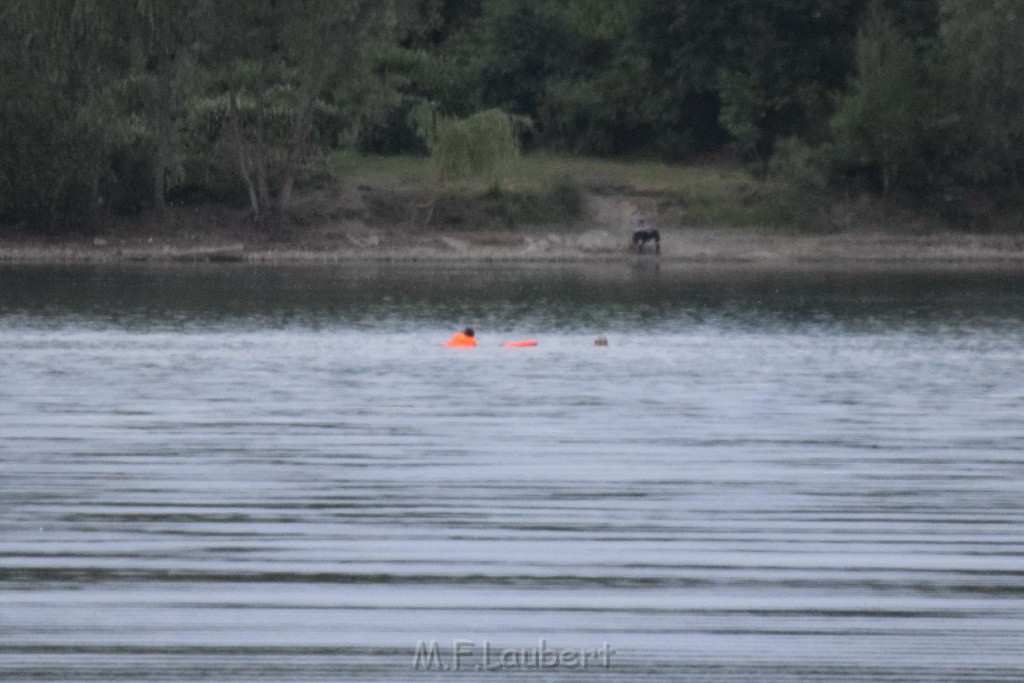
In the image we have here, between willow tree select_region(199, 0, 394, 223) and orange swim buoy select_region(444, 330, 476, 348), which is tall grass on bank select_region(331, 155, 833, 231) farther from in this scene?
orange swim buoy select_region(444, 330, 476, 348)

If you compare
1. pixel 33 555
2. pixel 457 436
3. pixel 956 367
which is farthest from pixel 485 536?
pixel 956 367

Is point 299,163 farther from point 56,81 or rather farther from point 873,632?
point 873,632

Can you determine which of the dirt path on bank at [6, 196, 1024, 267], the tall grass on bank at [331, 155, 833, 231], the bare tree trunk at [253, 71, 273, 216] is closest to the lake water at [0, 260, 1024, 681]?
the bare tree trunk at [253, 71, 273, 216]

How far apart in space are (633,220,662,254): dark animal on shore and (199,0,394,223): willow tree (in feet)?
35.6

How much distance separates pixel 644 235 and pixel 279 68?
14260 millimetres

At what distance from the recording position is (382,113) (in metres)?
76.2

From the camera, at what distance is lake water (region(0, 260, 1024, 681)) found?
1273 cm

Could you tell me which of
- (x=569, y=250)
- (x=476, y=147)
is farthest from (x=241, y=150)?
(x=569, y=250)

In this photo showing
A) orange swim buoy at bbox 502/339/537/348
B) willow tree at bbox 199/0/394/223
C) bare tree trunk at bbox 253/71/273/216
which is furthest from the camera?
bare tree trunk at bbox 253/71/273/216

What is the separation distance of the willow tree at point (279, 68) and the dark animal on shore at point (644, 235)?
10852mm

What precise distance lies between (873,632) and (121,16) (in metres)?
58.4

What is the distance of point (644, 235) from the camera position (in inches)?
2862

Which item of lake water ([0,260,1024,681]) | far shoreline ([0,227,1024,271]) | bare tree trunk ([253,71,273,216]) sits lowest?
far shoreline ([0,227,1024,271])

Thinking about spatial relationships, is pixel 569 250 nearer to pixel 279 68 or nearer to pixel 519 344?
pixel 279 68
